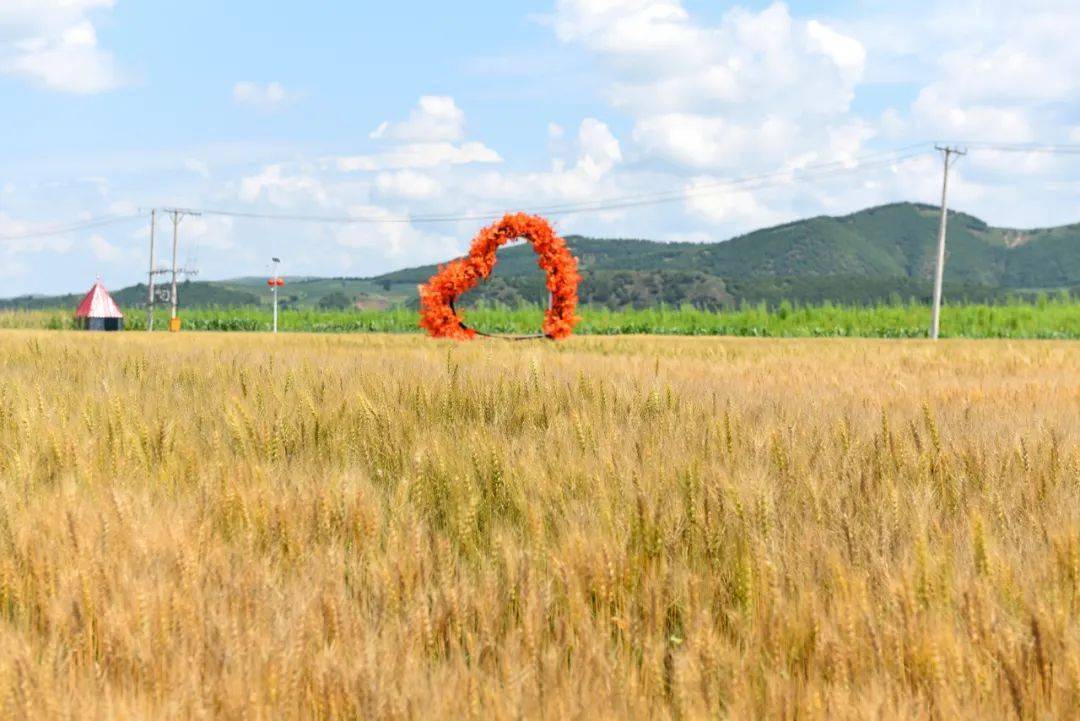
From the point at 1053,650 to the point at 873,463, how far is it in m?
1.58

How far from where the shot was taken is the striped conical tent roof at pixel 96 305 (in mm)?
51219

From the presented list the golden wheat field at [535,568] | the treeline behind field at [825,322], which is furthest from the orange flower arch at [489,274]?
the treeline behind field at [825,322]

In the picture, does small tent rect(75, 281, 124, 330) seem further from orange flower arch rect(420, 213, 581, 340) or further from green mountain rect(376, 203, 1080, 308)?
green mountain rect(376, 203, 1080, 308)

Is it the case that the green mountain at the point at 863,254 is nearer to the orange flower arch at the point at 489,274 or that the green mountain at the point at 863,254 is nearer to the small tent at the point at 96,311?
the small tent at the point at 96,311

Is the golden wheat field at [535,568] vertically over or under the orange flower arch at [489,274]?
under

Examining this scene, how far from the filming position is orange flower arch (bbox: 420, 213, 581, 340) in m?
17.5

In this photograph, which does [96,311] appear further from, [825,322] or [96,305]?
[825,322]

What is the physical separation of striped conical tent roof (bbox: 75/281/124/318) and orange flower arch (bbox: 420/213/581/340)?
3897 centimetres

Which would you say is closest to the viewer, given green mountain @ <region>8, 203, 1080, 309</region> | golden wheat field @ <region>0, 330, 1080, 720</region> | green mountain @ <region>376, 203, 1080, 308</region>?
golden wheat field @ <region>0, 330, 1080, 720</region>

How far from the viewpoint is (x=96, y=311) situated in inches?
2025

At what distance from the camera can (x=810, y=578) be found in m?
2.26

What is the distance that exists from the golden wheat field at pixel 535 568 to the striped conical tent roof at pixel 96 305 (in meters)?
51.4

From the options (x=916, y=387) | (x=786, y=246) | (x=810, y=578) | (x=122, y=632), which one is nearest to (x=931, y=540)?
(x=810, y=578)

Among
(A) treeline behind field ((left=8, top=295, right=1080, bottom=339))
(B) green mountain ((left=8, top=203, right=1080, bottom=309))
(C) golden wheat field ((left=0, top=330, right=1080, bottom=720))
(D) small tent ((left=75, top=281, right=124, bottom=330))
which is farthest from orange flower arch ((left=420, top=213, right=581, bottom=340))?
(B) green mountain ((left=8, top=203, right=1080, bottom=309))
